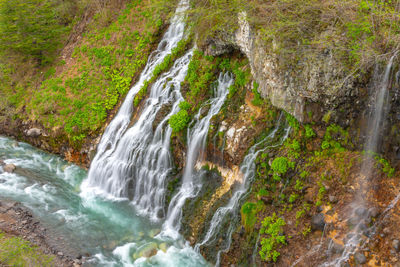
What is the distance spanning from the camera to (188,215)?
10.9m

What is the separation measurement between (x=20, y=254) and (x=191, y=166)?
586 cm

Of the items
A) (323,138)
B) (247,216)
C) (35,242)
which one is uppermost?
(323,138)

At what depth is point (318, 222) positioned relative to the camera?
7.98m

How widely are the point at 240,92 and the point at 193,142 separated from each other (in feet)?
8.14

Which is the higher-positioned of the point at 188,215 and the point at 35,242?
the point at 188,215

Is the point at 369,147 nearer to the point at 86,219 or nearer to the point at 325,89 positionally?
the point at 325,89

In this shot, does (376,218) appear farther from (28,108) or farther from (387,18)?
(28,108)

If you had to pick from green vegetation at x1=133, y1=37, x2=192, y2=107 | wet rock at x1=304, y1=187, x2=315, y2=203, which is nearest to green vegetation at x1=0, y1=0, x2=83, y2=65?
green vegetation at x1=133, y1=37, x2=192, y2=107

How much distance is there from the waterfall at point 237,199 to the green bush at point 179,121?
2980 millimetres

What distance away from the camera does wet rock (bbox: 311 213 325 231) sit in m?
7.93

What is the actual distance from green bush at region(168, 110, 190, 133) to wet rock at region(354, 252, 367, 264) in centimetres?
698

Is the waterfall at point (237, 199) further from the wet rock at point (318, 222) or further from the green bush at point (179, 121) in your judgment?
the green bush at point (179, 121)

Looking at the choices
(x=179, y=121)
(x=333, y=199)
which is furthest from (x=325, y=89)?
(x=179, y=121)

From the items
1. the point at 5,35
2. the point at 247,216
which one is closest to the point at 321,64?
the point at 247,216
